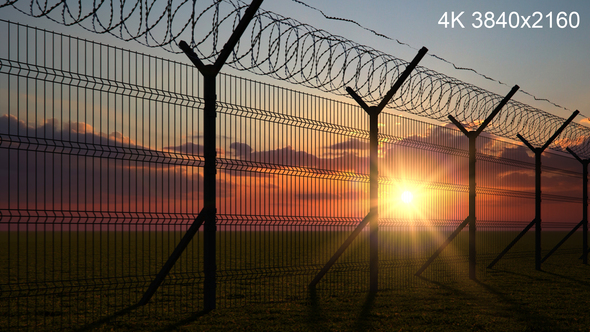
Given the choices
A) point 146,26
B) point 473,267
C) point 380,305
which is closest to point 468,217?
point 473,267

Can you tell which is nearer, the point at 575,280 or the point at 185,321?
the point at 185,321

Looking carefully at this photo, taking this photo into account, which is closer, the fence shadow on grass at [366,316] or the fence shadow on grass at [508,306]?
the fence shadow on grass at [366,316]

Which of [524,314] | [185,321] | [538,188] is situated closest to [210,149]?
[185,321]

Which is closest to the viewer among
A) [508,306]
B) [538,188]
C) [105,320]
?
[105,320]

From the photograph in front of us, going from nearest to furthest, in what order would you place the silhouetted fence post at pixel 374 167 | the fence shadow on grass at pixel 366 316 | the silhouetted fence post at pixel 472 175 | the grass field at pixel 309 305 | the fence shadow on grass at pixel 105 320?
the fence shadow on grass at pixel 105 320 → the grass field at pixel 309 305 → the fence shadow on grass at pixel 366 316 → the silhouetted fence post at pixel 374 167 → the silhouetted fence post at pixel 472 175

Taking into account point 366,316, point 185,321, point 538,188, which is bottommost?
point 366,316

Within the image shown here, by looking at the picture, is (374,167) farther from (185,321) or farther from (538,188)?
(538,188)

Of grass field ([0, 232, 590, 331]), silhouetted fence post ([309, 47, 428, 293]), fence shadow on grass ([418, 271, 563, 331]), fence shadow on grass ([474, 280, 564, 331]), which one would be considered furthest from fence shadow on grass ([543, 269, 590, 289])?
silhouetted fence post ([309, 47, 428, 293])

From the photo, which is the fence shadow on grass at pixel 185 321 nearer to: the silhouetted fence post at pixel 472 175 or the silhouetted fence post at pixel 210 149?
the silhouetted fence post at pixel 210 149

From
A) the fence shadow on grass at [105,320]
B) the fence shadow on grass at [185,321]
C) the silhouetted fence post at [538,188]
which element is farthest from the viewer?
the silhouetted fence post at [538,188]

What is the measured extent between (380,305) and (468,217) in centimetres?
456

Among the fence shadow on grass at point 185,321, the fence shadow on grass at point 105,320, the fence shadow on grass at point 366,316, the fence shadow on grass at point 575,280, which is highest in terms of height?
the fence shadow on grass at point 105,320

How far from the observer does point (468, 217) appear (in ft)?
42.2

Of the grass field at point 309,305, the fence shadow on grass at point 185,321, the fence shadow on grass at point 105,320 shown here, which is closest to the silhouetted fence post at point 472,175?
the grass field at point 309,305
